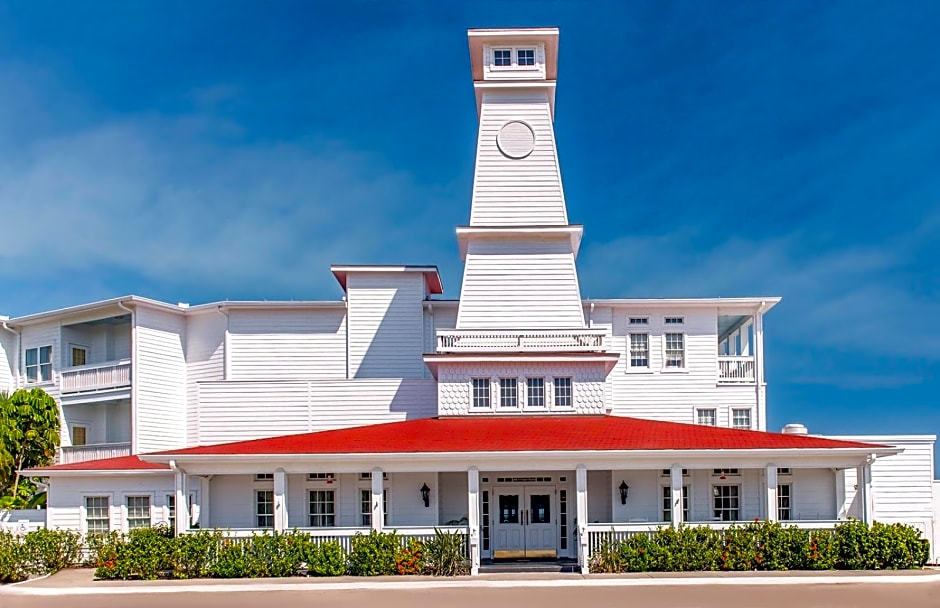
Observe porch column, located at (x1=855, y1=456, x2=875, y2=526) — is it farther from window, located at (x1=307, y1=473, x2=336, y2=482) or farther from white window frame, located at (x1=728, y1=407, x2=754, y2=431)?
window, located at (x1=307, y1=473, x2=336, y2=482)

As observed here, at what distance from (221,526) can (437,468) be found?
6672 millimetres

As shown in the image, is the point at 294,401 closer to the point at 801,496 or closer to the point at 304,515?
the point at 304,515

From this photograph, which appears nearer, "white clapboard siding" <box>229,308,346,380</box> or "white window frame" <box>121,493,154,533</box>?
"white window frame" <box>121,493,154,533</box>

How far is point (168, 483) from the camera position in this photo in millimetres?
28031

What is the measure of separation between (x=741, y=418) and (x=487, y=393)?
9945mm

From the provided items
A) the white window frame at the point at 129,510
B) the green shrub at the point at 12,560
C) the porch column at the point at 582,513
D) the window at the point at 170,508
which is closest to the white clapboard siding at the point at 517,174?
the porch column at the point at 582,513

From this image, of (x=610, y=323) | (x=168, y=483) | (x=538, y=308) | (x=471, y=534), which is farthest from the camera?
(x=610, y=323)

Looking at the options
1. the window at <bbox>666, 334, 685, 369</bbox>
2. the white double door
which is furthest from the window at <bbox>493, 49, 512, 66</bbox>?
the white double door

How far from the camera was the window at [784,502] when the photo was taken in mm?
26438

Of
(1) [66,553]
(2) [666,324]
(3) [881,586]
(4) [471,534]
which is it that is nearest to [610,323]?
(2) [666,324]

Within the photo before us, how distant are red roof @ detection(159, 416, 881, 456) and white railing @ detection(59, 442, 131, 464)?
9.07 meters

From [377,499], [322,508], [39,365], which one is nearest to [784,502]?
[377,499]

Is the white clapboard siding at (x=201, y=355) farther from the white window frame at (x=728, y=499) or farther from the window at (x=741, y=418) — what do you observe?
the window at (x=741, y=418)

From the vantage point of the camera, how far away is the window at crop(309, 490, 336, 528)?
26.9 meters
